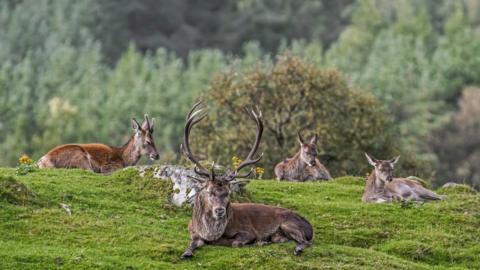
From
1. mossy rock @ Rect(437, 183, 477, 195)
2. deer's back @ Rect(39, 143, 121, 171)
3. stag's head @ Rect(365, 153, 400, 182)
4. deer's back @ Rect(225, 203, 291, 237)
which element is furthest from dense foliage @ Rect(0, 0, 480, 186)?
deer's back @ Rect(225, 203, 291, 237)

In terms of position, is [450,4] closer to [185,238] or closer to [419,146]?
[419,146]

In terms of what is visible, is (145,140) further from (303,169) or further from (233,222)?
(233,222)

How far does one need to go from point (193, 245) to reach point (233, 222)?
0.85 metres

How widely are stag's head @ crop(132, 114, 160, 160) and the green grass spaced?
264 cm

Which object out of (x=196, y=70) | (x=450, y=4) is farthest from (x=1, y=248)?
(x=450, y=4)

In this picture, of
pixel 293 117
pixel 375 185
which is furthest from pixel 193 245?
pixel 293 117

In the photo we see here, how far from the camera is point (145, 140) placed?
27.7 meters

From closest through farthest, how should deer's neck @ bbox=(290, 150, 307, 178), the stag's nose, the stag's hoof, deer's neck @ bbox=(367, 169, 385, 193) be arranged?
the stag's hoof < the stag's nose < deer's neck @ bbox=(367, 169, 385, 193) < deer's neck @ bbox=(290, 150, 307, 178)

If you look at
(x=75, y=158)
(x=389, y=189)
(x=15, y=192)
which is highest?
(x=75, y=158)

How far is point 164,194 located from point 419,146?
155 feet

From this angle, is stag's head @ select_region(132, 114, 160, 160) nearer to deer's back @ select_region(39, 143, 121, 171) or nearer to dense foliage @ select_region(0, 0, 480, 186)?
deer's back @ select_region(39, 143, 121, 171)

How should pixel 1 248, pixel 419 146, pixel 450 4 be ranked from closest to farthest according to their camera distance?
pixel 1 248 → pixel 419 146 → pixel 450 4

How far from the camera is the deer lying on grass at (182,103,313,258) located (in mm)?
20766

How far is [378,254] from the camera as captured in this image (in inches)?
838
